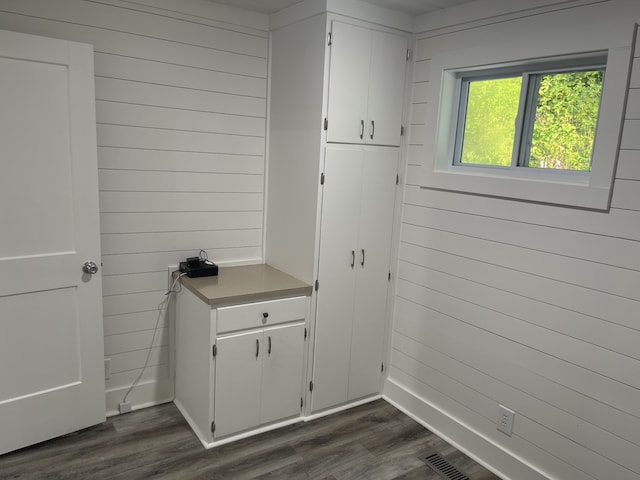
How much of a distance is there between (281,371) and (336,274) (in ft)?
2.10

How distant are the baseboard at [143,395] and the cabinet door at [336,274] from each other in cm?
92

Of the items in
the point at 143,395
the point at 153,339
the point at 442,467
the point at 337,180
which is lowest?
the point at 442,467

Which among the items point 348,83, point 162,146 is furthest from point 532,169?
point 162,146

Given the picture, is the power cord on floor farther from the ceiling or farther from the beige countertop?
the ceiling

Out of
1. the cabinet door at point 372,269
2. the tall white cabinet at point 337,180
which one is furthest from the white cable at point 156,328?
the cabinet door at point 372,269

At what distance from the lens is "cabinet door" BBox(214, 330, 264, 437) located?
8.50ft

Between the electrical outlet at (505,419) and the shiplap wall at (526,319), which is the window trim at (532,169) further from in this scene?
the electrical outlet at (505,419)

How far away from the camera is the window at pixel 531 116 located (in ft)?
7.34

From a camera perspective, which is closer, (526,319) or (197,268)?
(526,319)

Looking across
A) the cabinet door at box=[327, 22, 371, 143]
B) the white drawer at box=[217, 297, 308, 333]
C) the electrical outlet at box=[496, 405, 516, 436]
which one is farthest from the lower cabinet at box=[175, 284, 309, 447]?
the electrical outlet at box=[496, 405, 516, 436]

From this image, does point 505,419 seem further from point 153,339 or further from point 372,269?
point 153,339

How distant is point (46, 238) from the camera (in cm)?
240

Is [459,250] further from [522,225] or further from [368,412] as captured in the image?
[368,412]

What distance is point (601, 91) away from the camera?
2.09m
